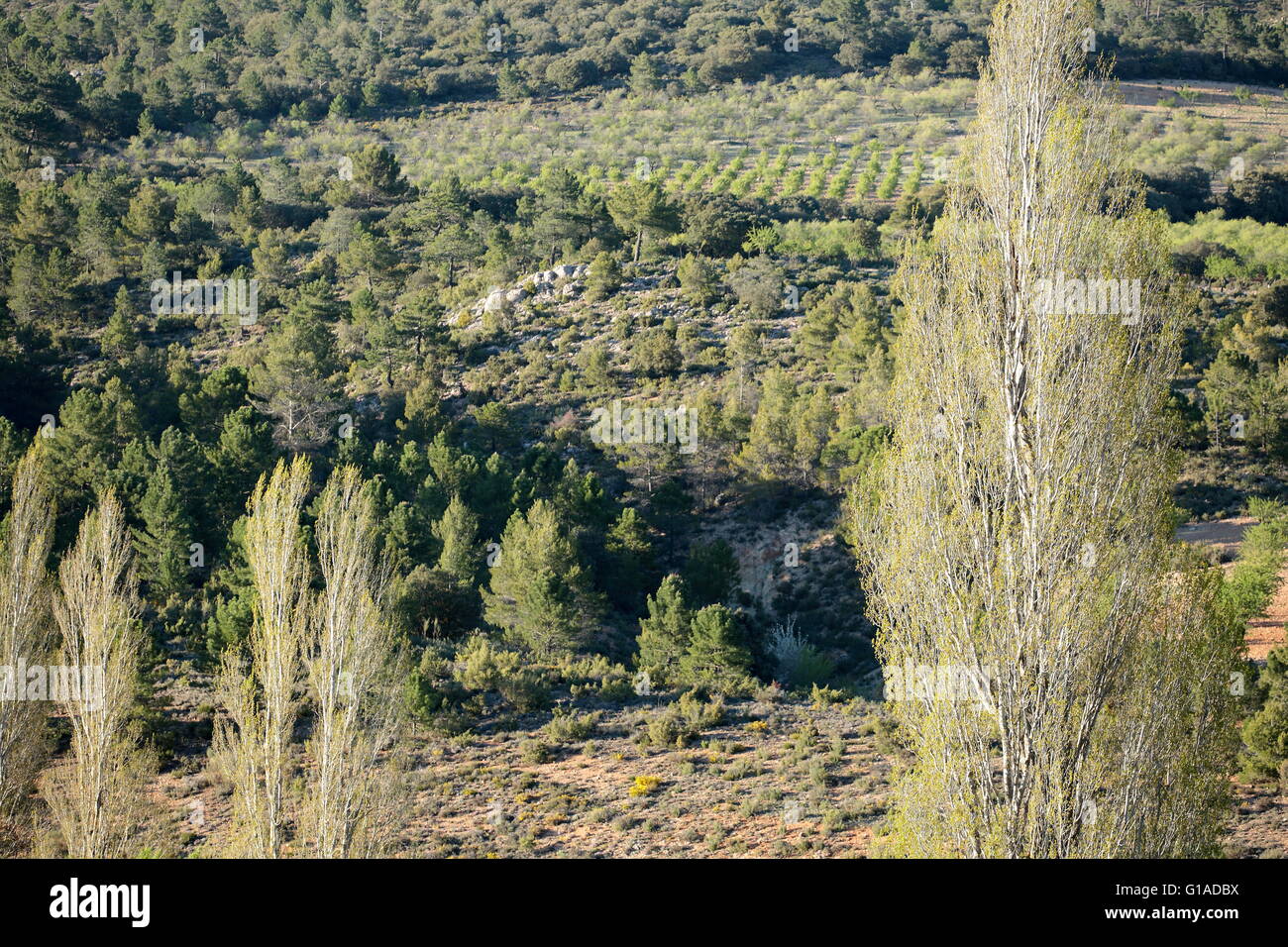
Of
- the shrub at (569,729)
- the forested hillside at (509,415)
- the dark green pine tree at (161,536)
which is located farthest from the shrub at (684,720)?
the dark green pine tree at (161,536)

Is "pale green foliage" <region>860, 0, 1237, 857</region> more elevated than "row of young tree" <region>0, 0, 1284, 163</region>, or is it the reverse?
"row of young tree" <region>0, 0, 1284, 163</region>

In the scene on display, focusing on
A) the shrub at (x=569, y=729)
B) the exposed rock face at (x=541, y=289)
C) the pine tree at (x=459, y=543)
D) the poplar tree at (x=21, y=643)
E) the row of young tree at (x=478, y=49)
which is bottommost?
the shrub at (x=569, y=729)

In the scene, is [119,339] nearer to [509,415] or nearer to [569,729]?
[509,415]

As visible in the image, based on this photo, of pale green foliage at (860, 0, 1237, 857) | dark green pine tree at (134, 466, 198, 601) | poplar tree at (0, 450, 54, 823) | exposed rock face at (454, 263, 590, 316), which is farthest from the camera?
exposed rock face at (454, 263, 590, 316)

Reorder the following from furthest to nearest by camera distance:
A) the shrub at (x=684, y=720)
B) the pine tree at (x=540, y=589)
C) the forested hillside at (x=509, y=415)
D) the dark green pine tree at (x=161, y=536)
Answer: the dark green pine tree at (x=161, y=536) < the pine tree at (x=540, y=589) < the shrub at (x=684, y=720) < the forested hillside at (x=509, y=415)

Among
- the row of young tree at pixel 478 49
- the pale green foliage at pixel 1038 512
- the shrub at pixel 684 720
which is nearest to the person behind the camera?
the pale green foliage at pixel 1038 512

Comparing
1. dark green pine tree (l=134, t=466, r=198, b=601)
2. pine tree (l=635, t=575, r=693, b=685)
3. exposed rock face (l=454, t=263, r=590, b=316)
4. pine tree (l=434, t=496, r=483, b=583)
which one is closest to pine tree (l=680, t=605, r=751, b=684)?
pine tree (l=635, t=575, r=693, b=685)

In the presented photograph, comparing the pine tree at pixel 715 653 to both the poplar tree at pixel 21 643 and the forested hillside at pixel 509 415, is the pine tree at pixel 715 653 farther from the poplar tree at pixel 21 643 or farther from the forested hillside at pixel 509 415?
the poplar tree at pixel 21 643

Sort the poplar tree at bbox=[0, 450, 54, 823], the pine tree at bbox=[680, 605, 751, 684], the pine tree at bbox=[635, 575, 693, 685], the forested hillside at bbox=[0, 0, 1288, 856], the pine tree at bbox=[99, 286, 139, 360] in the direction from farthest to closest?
1. the pine tree at bbox=[99, 286, 139, 360]
2. the pine tree at bbox=[635, 575, 693, 685]
3. the pine tree at bbox=[680, 605, 751, 684]
4. the forested hillside at bbox=[0, 0, 1288, 856]
5. the poplar tree at bbox=[0, 450, 54, 823]

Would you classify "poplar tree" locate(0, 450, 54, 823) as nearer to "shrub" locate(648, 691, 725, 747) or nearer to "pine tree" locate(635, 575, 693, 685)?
"shrub" locate(648, 691, 725, 747)
